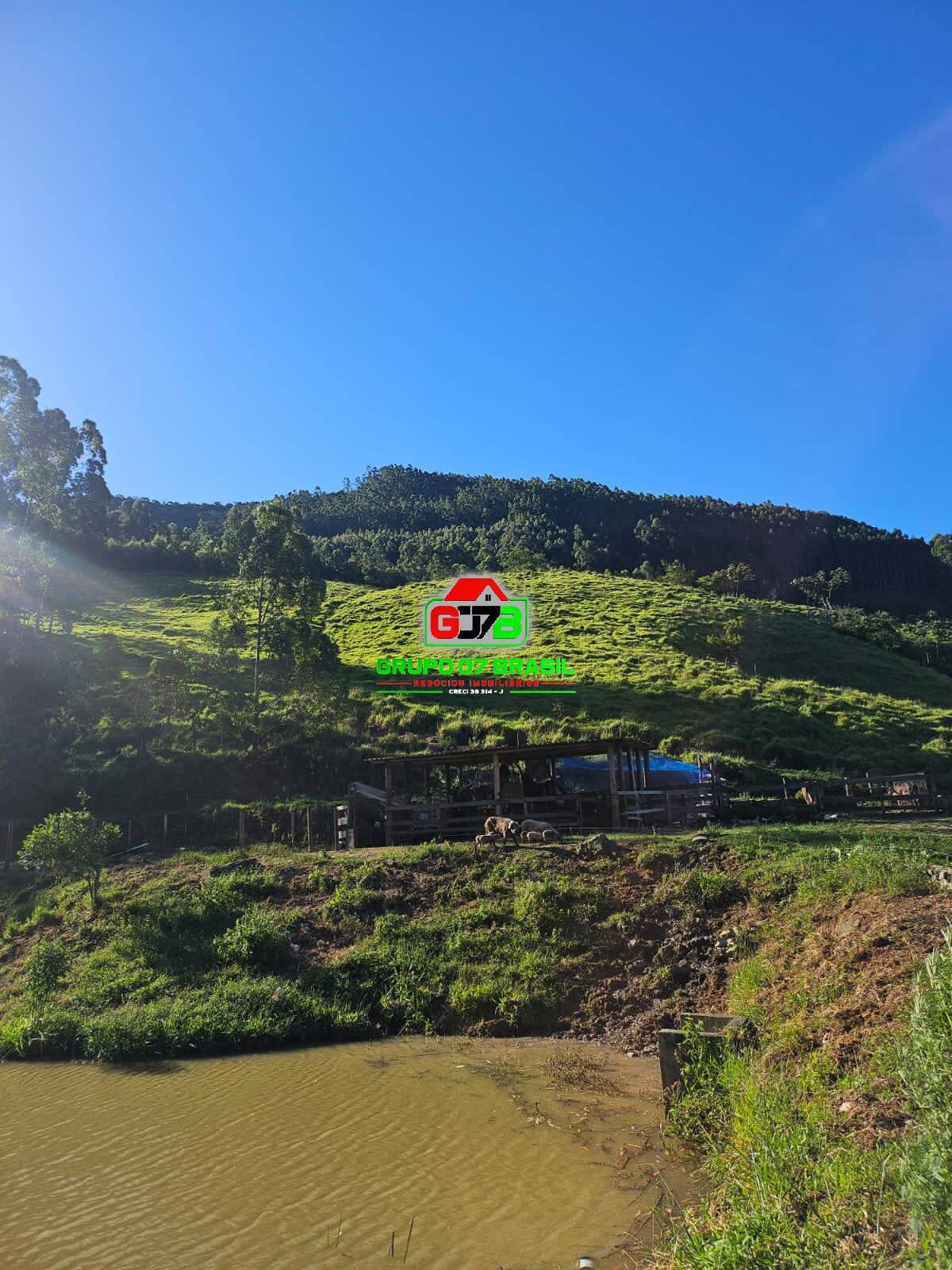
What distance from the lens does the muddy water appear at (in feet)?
20.3

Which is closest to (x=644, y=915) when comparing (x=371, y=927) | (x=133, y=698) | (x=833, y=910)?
(x=833, y=910)

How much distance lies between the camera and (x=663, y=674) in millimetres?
44594

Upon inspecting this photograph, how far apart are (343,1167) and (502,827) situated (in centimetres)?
1265

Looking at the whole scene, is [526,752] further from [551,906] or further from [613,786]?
[551,906]

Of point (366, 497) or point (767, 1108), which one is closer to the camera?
point (767, 1108)

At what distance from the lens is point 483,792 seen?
2569 centimetres

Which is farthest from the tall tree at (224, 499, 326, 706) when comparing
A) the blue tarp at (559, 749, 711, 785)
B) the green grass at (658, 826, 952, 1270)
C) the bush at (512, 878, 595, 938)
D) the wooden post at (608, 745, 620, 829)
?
the green grass at (658, 826, 952, 1270)

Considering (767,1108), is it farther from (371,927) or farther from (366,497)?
(366,497)

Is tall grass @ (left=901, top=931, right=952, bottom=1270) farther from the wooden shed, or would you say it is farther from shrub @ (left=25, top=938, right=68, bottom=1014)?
shrub @ (left=25, top=938, right=68, bottom=1014)

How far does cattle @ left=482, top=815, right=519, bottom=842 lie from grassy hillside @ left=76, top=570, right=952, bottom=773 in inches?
546

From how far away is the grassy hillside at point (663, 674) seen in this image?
35.0 metres

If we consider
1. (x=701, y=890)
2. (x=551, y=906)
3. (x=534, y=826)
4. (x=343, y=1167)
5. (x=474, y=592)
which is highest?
(x=474, y=592)

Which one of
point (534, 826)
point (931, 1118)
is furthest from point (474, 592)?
point (931, 1118)

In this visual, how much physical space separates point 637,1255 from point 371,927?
35.9ft
